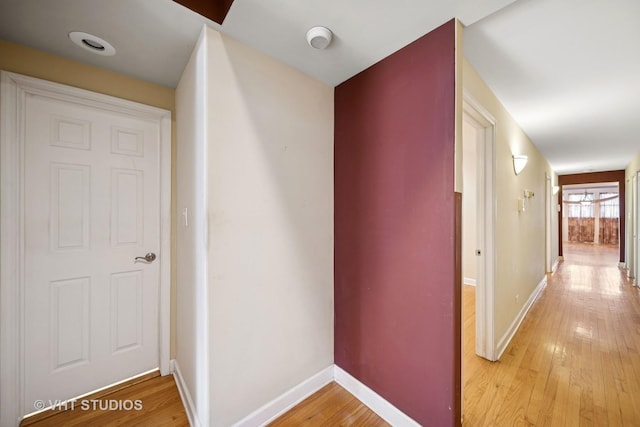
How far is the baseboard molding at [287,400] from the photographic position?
1465 mm

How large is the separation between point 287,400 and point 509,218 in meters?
2.65

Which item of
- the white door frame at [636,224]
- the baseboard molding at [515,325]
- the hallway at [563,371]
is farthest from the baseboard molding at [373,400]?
the white door frame at [636,224]

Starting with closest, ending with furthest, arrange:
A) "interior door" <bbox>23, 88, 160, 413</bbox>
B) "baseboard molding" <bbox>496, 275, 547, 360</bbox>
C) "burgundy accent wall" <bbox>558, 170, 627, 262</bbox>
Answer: "interior door" <bbox>23, 88, 160, 413</bbox> < "baseboard molding" <bbox>496, 275, 547, 360</bbox> < "burgundy accent wall" <bbox>558, 170, 627, 262</bbox>

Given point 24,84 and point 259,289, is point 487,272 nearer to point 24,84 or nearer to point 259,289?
point 259,289

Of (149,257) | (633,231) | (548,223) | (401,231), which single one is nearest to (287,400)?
(401,231)

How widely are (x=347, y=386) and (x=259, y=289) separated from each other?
106 centimetres

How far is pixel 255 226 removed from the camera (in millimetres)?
1509

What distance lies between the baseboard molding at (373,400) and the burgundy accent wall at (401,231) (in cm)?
4

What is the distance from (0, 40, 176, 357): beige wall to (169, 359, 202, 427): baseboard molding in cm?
12

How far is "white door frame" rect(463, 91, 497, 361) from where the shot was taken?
6.93ft

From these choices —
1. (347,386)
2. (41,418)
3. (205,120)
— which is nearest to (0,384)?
(41,418)

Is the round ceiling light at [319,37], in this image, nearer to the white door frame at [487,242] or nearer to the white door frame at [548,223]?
the white door frame at [487,242]

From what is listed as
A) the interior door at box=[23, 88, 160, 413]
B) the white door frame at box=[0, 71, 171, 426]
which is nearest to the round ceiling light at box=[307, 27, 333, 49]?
the interior door at box=[23, 88, 160, 413]

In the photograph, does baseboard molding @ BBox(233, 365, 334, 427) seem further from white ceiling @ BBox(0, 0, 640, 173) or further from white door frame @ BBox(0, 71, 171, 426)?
white ceiling @ BBox(0, 0, 640, 173)
